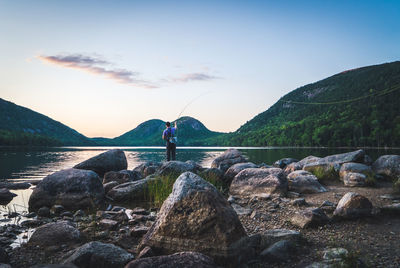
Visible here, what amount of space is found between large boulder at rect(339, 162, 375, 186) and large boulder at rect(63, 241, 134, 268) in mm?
10477

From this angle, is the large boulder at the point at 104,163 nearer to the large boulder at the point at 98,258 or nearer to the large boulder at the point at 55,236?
the large boulder at the point at 55,236

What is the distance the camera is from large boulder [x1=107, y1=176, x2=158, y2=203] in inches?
425

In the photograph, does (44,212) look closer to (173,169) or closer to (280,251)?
(173,169)

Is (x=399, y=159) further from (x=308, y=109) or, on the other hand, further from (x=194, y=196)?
(x=308, y=109)

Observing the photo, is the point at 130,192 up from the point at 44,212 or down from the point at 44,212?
up

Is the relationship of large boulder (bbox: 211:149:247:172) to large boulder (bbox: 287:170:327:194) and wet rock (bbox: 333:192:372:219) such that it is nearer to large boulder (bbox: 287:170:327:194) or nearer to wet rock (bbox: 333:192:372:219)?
large boulder (bbox: 287:170:327:194)

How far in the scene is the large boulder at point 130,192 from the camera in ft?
35.4

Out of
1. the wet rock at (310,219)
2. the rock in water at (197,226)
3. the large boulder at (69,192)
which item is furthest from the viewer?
the large boulder at (69,192)

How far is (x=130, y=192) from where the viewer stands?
35.7 feet

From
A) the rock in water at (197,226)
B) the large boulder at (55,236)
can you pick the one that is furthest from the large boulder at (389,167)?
the large boulder at (55,236)

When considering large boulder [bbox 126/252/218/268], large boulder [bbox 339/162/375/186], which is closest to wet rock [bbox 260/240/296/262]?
large boulder [bbox 126/252/218/268]

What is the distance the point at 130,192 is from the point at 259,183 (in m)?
5.25

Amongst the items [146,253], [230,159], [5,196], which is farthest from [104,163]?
[146,253]

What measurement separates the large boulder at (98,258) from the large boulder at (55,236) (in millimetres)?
1280
